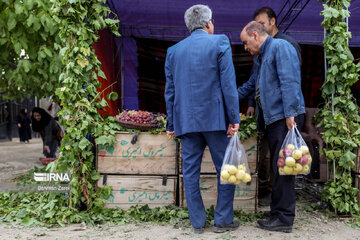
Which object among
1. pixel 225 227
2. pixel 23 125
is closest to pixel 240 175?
pixel 225 227

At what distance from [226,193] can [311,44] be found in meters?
5.25

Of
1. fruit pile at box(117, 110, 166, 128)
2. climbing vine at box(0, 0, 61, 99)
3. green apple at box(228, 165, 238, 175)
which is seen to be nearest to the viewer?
green apple at box(228, 165, 238, 175)

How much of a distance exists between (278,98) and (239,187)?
4.06ft

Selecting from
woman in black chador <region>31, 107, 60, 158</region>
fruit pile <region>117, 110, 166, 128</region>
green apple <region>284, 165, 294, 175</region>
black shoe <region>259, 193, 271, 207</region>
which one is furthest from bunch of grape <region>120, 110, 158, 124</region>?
woman in black chador <region>31, 107, 60, 158</region>

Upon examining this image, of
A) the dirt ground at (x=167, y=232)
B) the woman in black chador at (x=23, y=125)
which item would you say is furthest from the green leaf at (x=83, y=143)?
the woman in black chador at (x=23, y=125)

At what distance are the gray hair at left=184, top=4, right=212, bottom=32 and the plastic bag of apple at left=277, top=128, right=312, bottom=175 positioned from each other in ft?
4.50

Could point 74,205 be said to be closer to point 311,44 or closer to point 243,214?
point 243,214

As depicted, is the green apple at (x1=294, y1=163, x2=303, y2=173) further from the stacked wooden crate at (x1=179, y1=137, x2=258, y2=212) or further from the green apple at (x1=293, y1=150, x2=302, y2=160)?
the stacked wooden crate at (x1=179, y1=137, x2=258, y2=212)

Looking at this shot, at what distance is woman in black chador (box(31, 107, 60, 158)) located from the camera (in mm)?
7793

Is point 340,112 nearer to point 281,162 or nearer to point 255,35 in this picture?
point 281,162

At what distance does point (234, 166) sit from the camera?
2898 mm

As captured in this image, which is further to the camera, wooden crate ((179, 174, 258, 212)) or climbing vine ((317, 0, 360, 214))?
wooden crate ((179, 174, 258, 212))

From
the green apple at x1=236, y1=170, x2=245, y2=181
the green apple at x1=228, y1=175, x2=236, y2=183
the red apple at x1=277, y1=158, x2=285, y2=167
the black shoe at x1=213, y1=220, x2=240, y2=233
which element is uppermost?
the red apple at x1=277, y1=158, x2=285, y2=167

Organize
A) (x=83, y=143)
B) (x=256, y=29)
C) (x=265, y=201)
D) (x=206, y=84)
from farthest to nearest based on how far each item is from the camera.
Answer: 1. (x=265, y=201)
2. (x=83, y=143)
3. (x=256, y=29)
4. (x=206, y=84)
